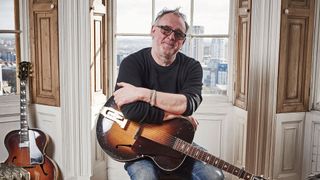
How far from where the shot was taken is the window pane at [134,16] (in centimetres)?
289

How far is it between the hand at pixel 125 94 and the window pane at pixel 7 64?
122 centimetres

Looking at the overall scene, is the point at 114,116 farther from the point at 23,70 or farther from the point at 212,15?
the point at 212,15

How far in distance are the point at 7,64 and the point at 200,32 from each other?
1.46m

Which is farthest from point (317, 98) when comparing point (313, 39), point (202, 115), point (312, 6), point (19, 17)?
point (19, 17)

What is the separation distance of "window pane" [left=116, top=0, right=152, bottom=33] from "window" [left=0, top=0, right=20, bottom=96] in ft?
2.54

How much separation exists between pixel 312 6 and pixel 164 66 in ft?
4.74

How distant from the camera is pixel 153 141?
7.23 ft

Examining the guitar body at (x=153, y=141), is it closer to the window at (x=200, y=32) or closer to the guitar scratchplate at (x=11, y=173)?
the guitar scratchplate at (x=11, y=173)

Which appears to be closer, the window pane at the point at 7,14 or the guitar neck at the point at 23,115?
the guitar neck at the point at 23,115

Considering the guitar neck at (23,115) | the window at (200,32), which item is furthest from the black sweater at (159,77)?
the guitar neck at (23,115)

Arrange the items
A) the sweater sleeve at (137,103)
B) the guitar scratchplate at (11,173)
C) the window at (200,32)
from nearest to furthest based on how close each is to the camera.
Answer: the sweater sleeve at (137,103)
the guitar scratchplate at (11,173)
the window at (200,32)

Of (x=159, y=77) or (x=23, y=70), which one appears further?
(x=23, y=70)

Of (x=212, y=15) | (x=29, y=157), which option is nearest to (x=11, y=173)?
(x=29, y=157)

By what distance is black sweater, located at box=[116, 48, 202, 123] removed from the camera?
7.28 ft
